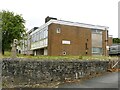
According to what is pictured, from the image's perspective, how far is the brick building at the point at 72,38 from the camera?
129 feet

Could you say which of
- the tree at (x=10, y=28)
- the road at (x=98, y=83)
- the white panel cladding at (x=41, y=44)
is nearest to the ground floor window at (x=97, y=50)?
the white panel cladding at (x=41, y=44)

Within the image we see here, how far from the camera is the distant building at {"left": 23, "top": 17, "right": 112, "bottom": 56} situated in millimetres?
39406

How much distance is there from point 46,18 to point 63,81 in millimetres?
32165

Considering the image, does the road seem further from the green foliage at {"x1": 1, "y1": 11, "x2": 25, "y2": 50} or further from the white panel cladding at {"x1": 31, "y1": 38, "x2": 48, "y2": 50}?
the white panel cladding at {"x1": 31, "y1": 38, "x2": 48, "y2": 50}

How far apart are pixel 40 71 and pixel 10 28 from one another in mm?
22256

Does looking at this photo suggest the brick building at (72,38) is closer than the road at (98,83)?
No

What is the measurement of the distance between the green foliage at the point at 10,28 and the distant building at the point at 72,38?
16.9ft

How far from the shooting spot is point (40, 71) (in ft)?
47.5

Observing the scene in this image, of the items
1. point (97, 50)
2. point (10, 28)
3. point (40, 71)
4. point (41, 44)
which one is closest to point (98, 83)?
point (40, 71)

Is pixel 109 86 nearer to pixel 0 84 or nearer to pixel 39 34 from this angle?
pixel 0 84

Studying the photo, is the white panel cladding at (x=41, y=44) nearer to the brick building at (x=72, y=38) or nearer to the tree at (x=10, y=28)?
the brick building at (x=72, y=38)

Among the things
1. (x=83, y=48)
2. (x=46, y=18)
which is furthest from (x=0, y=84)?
(x=46, y=18)

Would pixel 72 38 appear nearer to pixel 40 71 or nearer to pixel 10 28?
pixel 10 28

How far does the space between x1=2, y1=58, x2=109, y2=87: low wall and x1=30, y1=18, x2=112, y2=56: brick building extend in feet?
75.0
